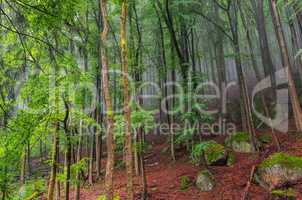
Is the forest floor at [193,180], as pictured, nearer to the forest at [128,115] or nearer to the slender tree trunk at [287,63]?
the forest at [128,115]

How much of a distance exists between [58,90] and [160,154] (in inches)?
396

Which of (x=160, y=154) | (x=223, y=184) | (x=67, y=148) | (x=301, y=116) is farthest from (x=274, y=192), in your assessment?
(x=160, y=154)

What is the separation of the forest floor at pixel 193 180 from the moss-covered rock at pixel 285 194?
150mm

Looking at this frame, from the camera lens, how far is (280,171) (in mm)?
7848

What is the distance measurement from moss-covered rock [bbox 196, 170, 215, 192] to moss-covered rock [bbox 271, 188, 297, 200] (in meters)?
2.29

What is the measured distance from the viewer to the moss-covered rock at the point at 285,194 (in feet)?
23.0

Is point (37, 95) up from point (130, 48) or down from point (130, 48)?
down

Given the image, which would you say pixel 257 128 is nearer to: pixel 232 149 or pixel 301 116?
pixel 232 149

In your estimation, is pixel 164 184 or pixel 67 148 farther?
pixel 164 184

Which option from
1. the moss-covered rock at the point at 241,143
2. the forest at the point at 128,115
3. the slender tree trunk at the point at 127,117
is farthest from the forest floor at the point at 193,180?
the slender tree trunk at the point at 127,117

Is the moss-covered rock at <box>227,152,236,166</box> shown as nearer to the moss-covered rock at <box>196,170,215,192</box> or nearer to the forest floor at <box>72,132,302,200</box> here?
the forest floor at <box>72,132,302,200</box>

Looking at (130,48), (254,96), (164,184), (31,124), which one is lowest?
(164,184)

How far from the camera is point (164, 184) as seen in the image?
10.3 meters

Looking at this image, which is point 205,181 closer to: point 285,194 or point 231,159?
point 231,159
